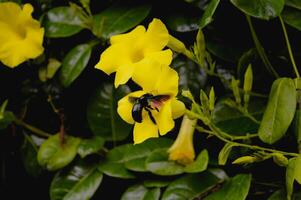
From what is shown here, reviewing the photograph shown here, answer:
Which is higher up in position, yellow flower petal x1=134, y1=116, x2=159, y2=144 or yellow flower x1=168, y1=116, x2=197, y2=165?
yellow flower petal x1=134, y1=116, x2=159, y2=144

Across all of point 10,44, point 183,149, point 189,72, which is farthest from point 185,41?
point 10,44

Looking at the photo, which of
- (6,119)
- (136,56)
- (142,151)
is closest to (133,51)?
(136,56)

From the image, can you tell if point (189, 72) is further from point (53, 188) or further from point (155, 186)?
point (53, 188)

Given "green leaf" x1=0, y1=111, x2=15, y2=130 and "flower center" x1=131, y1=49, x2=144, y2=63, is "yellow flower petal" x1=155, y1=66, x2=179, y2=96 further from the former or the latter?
"green leaf" x1=0, y1=111, x2=15, y2=130

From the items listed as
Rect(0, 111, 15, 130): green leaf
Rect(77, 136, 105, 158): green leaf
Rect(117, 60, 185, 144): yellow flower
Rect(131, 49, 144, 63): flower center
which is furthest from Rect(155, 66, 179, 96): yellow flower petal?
Rect(0, 111, 15, 130): green leaf

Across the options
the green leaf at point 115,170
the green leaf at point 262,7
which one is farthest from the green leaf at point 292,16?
the green leaf at point 115,170

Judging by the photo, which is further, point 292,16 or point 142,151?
point 142,151

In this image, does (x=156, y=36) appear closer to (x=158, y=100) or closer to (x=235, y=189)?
(x=158, y=100)

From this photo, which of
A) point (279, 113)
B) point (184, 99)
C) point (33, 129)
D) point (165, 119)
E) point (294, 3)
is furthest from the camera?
point (33, 129)
